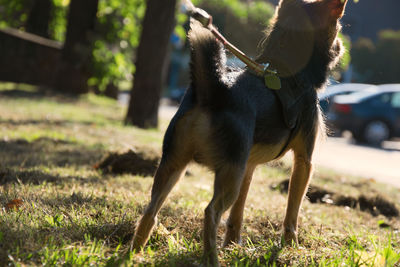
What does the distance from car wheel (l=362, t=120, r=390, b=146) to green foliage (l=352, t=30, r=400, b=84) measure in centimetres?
1730

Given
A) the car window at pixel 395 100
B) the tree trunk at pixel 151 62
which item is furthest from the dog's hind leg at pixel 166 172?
the car window at pixel 395 100

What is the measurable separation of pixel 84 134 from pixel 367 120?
35.4ft

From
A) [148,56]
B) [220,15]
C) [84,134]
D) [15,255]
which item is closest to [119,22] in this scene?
[148,56]

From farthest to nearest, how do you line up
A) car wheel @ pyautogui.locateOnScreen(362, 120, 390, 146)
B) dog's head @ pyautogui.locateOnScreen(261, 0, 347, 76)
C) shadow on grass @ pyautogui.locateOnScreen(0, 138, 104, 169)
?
car wheel @ pyautogui.locateOnScreen(362, 120, 390, 146), shadow on grass @ pyautogui.locateOnScreen(0, 138, 104, 169), dog's head @ pyautogui.locateOnScreen(261, 0, 347, 76)

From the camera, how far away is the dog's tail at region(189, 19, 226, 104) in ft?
8.91

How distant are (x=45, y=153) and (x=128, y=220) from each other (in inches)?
123

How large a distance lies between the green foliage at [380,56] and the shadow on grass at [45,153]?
94.7 feet

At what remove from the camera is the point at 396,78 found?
31.6 metres

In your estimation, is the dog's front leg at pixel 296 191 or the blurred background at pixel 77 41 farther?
the blurred background at pixel 77 41

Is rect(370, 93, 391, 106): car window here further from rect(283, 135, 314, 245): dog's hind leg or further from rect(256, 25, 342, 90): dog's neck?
rect(283, 135, 314, 245): dog's hind leg

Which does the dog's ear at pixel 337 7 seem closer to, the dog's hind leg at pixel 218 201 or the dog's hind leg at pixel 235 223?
the dog's hind leg at pixel 235 223

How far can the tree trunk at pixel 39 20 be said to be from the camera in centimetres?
1827

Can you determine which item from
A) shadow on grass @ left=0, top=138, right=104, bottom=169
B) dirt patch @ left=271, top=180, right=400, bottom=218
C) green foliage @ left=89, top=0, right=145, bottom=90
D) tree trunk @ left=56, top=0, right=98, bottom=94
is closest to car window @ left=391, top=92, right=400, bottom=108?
green foliage @ left=89, top=0, right=145, bottom=90

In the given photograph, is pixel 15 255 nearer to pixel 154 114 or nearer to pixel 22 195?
pixel 22 195
